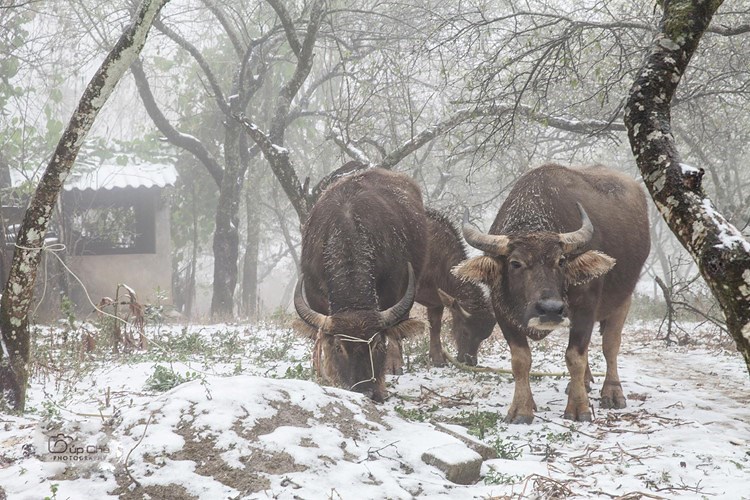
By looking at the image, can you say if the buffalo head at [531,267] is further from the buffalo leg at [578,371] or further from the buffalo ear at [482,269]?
the buffalo leg at [578,371]

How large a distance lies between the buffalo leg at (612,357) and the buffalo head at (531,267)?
1440 millimetres

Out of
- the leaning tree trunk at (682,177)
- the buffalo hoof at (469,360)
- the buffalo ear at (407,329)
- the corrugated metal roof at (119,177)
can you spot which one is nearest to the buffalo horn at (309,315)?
the buffalo ear at (407,329)

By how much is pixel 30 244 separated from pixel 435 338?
16.1 feet

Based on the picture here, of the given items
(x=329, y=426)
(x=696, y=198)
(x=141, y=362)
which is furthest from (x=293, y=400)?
(x=141, y=362)

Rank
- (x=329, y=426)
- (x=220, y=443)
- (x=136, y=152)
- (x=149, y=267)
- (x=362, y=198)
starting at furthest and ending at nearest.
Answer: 1. (x=136, y=152)
2. (x=149, y=267)
3. (x=362, y=198)
4. (x=329, y=426)
5. (x=220, y=443)

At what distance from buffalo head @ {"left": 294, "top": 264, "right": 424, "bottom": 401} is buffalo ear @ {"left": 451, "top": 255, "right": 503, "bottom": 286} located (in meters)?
0.61

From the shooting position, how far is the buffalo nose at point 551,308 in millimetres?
4840

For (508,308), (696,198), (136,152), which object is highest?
(136,152)

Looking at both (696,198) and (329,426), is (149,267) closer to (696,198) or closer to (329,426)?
(329,426)

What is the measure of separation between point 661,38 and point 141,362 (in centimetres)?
601

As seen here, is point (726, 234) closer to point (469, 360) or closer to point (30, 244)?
point (30, 244)

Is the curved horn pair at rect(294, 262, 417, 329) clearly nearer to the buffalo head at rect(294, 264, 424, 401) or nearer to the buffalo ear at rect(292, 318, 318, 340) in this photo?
the buffalo head at rect(294, 264, 424, 401)

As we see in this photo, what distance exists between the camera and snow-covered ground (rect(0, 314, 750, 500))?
135 inches

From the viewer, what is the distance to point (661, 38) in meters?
3.01
